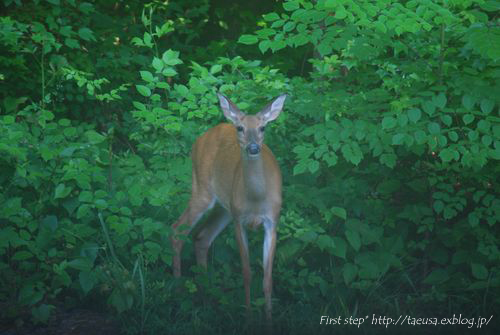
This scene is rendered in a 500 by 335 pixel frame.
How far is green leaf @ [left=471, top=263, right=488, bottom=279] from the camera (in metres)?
5.80

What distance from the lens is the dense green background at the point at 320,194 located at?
17.6 ft

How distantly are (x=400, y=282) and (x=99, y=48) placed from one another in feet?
14.5

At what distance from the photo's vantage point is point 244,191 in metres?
5.86

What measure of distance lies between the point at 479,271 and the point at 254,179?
1.70 m

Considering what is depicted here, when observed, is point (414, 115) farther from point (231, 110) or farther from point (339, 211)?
point (231, 110)

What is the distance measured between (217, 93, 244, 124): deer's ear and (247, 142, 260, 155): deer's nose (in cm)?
23

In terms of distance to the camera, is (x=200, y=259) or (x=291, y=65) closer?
(x=200, y=259)

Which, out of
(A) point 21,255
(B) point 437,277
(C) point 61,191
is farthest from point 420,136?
(A) point 21,255

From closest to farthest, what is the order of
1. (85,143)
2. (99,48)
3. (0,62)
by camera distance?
(85,143)
(0,62)
(99,48)

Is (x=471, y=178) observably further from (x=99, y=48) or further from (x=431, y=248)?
(x=99, y=48)

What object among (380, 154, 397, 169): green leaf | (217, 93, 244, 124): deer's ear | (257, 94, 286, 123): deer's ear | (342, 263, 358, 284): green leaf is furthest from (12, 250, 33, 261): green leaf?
(380, 154, 397, 169): green leaf

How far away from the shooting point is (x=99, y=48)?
888 centimetres

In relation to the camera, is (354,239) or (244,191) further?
(354,239)

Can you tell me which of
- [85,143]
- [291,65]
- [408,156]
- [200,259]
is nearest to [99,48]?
[291,65]
